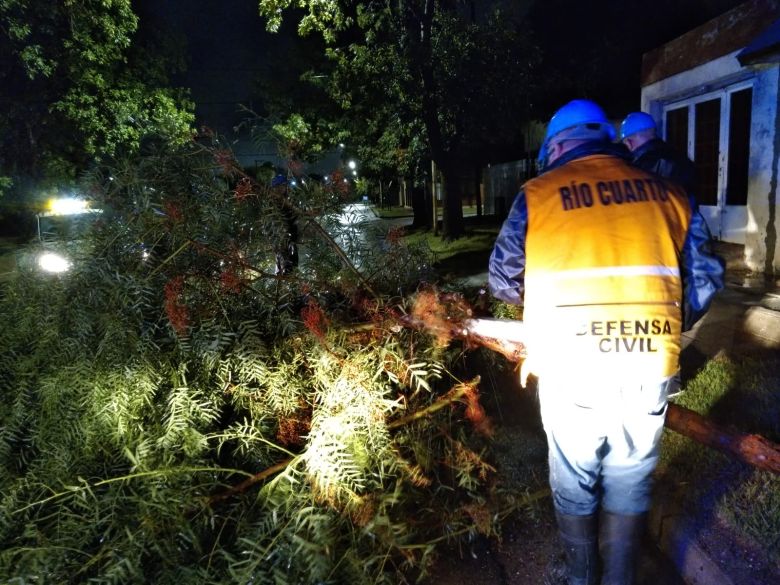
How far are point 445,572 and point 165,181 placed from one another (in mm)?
3063

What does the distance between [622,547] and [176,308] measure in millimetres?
2617

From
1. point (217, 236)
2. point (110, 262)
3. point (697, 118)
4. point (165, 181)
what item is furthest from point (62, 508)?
point (697, 118)

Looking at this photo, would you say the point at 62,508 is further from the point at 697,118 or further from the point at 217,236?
the point at 697,118

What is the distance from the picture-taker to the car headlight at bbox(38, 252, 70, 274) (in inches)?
146

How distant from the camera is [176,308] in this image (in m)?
3.18

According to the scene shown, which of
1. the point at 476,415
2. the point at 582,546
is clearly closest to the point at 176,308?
the point at 476,415

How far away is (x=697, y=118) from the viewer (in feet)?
26.5

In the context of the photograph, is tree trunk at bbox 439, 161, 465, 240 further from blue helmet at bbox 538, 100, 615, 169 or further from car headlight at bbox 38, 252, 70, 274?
blue helmet at bbox 538, 100, 615, 169

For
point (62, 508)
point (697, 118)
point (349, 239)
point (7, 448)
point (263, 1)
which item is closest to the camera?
point (62, 508)

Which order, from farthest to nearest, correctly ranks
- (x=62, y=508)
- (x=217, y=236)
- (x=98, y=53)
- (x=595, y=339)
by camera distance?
(x=98, y=53) < (x=217, y=236) < (x=62, y=508) < (x=595, y=339)

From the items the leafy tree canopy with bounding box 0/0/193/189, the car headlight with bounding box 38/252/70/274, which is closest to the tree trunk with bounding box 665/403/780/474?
the car headlight with bounding box 38/252/70/274

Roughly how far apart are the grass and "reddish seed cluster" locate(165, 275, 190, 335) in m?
2.92

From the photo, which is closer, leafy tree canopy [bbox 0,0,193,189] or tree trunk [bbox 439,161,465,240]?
tree trunk [bbox 439,161,465,240]

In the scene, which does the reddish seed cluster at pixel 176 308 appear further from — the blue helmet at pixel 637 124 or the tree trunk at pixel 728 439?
the blue helmet at pixel 637 124
